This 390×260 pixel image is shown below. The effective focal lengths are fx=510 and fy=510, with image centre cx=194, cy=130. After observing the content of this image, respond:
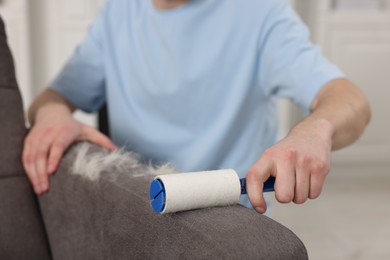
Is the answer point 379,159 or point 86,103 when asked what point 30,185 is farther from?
point 379,159

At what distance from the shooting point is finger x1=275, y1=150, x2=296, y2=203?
1.85 feet

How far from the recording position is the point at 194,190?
541 millimetres

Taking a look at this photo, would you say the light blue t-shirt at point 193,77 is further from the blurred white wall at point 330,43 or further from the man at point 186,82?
the blurred white wall at point 330,43

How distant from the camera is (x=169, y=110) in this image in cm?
114

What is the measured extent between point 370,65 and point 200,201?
8.43 feet

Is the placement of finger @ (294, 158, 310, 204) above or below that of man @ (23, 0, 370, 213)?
above

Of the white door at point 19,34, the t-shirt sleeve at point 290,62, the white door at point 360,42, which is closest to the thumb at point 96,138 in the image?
the t-shirt sleeve at point 290,62

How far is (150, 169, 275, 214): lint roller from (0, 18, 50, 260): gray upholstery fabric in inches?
16.5

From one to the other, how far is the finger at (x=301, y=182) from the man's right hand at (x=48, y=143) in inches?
16.8

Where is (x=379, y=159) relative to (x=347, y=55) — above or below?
below

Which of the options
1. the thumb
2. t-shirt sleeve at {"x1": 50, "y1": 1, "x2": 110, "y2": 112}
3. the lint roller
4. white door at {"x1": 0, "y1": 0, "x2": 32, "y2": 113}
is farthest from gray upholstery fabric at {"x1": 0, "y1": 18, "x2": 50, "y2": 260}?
white door at {"x1": 0, "y1": 0, "x2": 32, "y2": 113}

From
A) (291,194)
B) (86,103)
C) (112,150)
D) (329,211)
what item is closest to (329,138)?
(291,194)

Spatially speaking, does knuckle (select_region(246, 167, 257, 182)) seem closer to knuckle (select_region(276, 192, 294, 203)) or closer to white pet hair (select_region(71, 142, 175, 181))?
knuckle (select_region(276, 192, 294, 203))

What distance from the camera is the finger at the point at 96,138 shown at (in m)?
0.92
